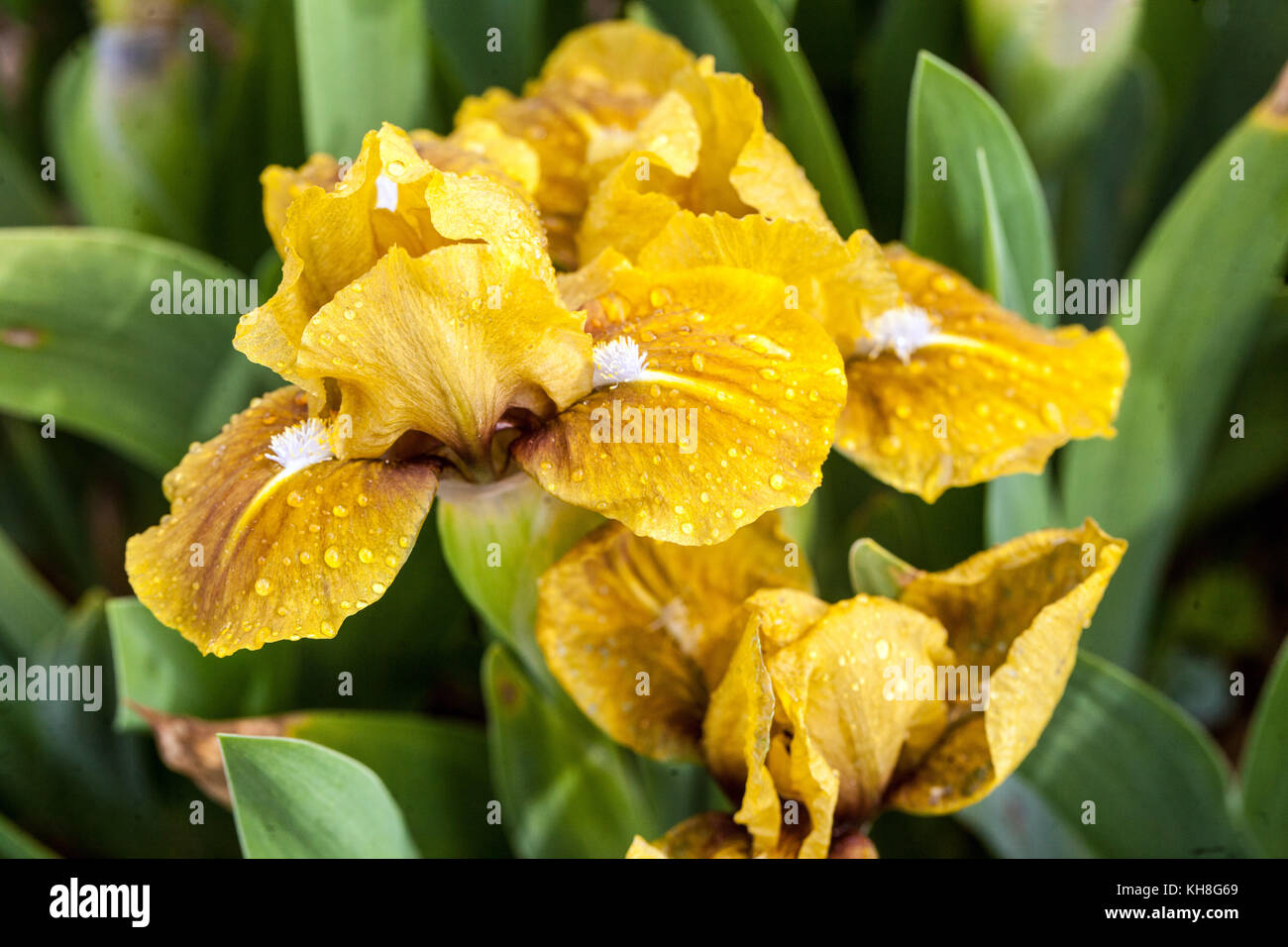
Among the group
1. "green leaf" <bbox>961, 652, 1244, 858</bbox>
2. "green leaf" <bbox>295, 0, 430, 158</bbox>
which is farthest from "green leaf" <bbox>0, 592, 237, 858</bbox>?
"green leaf" <bbox>961, 652, 1244, 858</bbox>

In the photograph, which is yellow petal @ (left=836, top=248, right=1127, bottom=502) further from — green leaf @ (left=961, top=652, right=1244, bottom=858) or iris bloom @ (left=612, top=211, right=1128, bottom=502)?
green leaf @ (left=961, top=652, right=1244, bottom=858)

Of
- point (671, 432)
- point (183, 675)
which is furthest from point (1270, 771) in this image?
point (183, 675)

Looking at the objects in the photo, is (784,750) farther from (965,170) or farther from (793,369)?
(965,170)

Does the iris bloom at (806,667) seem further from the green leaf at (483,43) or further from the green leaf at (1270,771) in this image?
the green leaf at (483,43)

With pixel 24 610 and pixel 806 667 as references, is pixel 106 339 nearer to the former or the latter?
pixel 24 610

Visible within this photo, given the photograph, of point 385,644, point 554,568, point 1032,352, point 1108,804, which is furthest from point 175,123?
point 1108,804
